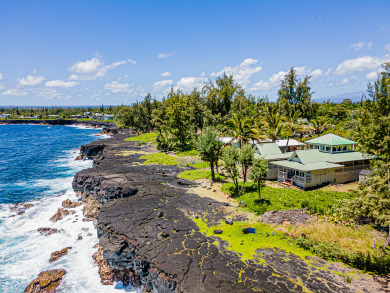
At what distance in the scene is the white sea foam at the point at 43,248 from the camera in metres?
18.0

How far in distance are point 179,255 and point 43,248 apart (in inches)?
637

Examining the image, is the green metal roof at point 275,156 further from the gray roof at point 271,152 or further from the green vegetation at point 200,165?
the green vegetation at point 200,165

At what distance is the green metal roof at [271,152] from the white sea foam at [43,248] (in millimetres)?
25653

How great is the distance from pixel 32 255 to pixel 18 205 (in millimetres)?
15204

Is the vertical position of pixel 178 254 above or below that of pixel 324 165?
below

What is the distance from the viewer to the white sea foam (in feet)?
58.9

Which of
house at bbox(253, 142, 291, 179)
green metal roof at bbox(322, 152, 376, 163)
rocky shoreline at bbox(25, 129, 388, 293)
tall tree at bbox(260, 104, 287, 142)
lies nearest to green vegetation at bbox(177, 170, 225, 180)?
rocky shoreline at bbox(25, 129, 388, 293)

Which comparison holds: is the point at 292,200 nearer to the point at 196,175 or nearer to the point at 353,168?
the point at 353,168

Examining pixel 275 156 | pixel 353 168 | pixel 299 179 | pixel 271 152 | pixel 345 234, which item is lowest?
pixel 345 234

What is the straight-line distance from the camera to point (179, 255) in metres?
15.6

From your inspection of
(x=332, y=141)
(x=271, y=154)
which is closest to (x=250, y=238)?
(x=271, y=154)

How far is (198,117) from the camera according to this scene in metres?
63.2

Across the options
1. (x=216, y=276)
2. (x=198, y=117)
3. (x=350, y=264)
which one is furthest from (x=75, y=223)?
(x=198, y=117)

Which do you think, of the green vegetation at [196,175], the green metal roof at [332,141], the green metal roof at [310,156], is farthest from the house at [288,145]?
the green vegetation at [196,175]
